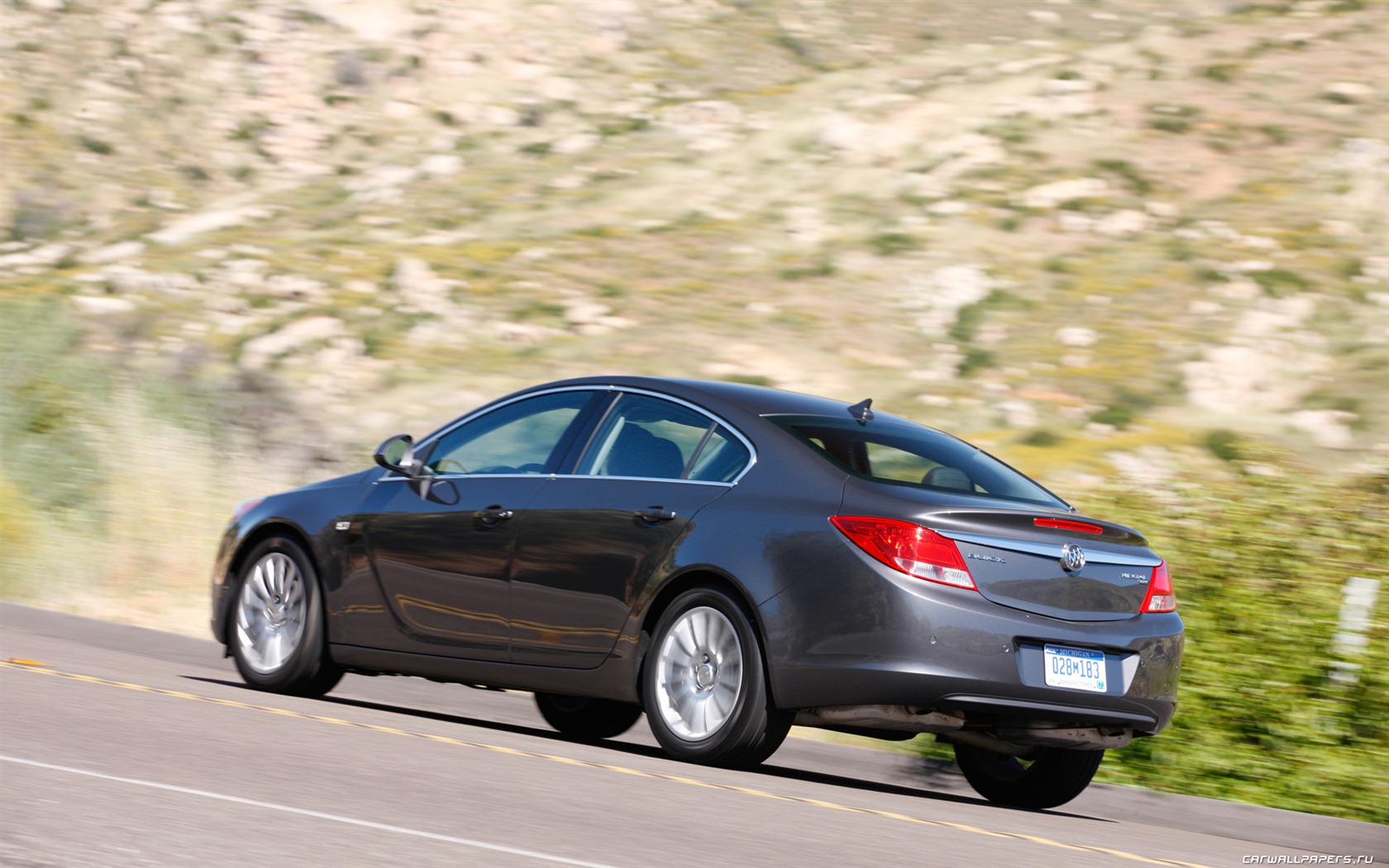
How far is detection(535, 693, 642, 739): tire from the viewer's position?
357 inches

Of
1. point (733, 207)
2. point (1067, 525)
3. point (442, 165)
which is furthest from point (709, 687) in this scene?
point (442, 165)

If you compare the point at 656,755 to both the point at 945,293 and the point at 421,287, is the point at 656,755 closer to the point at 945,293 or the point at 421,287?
the point at 945,293

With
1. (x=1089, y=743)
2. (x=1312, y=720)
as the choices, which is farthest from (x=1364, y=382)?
(x=1089, y=743)

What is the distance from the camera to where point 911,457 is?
777 centimetres

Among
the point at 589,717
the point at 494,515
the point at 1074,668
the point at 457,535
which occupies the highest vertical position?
the point at 494,515

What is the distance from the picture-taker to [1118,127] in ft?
86.1

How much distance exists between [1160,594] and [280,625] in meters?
4.32

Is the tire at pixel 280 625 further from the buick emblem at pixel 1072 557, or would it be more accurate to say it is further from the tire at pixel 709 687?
the buick emblem at pixel 1072 557

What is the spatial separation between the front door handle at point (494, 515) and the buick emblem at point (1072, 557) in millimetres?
2523

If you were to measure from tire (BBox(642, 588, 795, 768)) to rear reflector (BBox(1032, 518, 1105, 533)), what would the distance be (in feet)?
3.93

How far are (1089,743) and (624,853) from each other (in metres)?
2.49

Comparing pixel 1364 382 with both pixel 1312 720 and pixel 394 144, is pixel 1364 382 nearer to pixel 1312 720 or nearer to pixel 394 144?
pixel 1312 720

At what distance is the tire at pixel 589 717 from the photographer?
908 cm

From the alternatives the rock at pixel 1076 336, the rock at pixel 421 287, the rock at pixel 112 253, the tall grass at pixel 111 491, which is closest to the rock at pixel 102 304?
the rock at pixel 112 253
